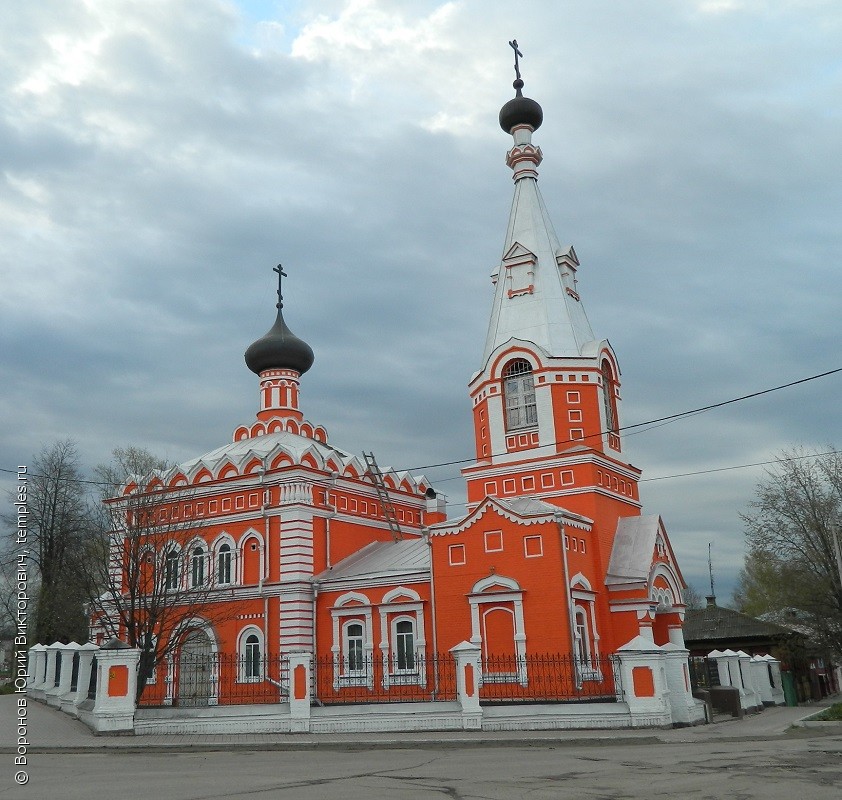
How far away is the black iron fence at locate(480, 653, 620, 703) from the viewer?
17875 millimetres

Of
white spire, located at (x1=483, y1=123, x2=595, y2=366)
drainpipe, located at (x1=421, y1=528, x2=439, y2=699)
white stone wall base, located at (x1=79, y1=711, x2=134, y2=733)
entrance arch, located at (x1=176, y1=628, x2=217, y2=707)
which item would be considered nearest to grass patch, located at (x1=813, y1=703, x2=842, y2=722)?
drainpipe, located at (x1=421, y1=528, x2=439, y2=699)

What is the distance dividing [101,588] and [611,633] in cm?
1263

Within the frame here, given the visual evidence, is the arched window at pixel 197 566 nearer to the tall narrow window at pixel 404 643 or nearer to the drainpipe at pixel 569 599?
the tall narrow window at pixel 404 643

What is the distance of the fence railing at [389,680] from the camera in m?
17.9

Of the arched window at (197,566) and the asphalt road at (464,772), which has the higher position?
the arched window at (197,566)

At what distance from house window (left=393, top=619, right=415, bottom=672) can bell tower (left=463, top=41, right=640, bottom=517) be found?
3473 millimetres

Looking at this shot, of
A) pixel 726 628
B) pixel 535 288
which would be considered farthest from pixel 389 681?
pixel 726 628

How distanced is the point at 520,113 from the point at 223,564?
15377mm

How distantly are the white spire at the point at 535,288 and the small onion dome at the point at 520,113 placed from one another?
153 centimetres

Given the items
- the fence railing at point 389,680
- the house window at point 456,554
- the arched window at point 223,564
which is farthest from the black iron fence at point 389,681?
the arched window at point 223,564

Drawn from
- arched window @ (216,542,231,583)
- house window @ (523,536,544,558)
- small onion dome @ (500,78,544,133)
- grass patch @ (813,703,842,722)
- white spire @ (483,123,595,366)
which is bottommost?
grass patch @ (813,703,842,722)

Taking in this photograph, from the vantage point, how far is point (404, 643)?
2098 cm

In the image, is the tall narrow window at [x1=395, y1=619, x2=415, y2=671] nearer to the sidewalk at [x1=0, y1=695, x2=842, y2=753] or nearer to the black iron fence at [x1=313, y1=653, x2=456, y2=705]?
the black iron fence at [x1=313, y1=653, x2=456, y2=705]

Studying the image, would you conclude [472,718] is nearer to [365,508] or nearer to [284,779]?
[284,779]
